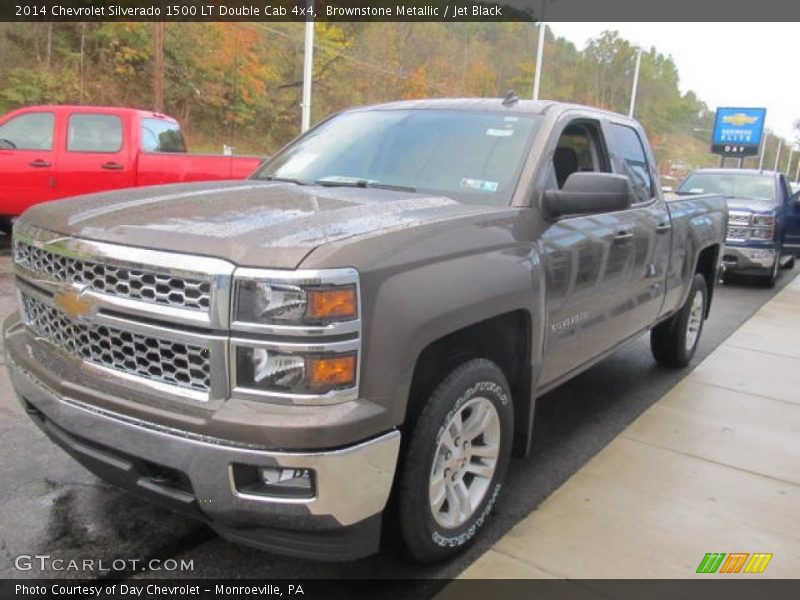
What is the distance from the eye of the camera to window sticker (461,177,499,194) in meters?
3.22

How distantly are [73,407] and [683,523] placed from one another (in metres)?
2.71

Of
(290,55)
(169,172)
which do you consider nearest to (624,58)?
(290,55)

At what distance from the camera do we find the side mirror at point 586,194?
3.15 metres

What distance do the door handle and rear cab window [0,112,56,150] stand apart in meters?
7.79

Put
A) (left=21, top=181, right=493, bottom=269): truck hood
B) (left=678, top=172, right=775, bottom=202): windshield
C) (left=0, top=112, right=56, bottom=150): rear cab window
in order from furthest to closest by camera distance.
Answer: (left=678, top=172, right=775, bottom=202): windshield < (left=0, top=112, right=56, bottom=150): rear cab window < (left=21, top=181, right=493, bottom=269): truck hood

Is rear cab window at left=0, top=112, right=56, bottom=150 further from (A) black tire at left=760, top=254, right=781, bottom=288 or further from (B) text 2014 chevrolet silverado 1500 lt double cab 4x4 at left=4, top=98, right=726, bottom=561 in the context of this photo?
(A) black tire at left=760, top=254, right=781, bottom=288

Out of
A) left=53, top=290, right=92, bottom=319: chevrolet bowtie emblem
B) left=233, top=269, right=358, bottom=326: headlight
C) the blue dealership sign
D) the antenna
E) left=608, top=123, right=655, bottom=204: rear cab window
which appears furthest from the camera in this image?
the blue dealership sign

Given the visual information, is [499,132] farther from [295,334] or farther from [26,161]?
[26,161]

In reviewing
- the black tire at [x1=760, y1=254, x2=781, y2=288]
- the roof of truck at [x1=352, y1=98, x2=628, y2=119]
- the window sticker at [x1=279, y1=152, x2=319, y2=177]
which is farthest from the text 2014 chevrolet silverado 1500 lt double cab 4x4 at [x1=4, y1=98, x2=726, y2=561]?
the black tire at [x1=760, y1=254, x2=781, y2=288]

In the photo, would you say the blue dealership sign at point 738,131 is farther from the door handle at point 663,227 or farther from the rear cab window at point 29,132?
the door handle at point 663,227

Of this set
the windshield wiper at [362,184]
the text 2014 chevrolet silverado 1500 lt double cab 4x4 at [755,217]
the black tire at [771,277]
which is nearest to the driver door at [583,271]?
the windshield wiper at [362,184]

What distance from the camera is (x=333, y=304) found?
2.09 m

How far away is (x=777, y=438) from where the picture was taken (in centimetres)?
447

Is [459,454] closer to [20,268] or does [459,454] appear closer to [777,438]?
[20,268]
